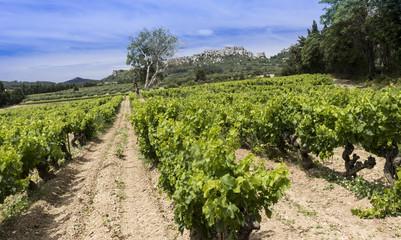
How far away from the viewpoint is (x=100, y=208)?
5.66 meters

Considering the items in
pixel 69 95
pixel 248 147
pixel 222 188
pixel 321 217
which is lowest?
pixel 321 217

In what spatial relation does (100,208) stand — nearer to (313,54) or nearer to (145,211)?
(145,211)

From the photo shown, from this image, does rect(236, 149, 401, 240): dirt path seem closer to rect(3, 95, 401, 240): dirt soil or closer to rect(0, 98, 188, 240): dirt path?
rect(3, 95, 401, 240): dirt soil

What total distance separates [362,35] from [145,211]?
117 ft

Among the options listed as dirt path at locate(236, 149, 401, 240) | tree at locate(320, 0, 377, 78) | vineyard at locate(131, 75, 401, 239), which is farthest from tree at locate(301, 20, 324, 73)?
dirt path at locate(236, 149, 401, 240)

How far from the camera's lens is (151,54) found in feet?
155

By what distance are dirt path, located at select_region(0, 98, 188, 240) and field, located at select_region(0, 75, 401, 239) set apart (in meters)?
0.03

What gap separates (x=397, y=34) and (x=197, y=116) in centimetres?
2694

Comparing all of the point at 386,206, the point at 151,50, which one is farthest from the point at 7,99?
the point at 386,206

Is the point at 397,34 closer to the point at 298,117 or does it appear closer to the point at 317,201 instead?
the point at 298,117

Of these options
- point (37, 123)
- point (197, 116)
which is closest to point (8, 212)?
point (37, 123)

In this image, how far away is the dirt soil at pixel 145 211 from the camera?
4160 mm

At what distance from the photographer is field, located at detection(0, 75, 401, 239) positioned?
3145mm

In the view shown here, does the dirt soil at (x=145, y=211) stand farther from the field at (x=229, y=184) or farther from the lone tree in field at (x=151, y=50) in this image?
the lone tree in field at (x=151, y=50)
